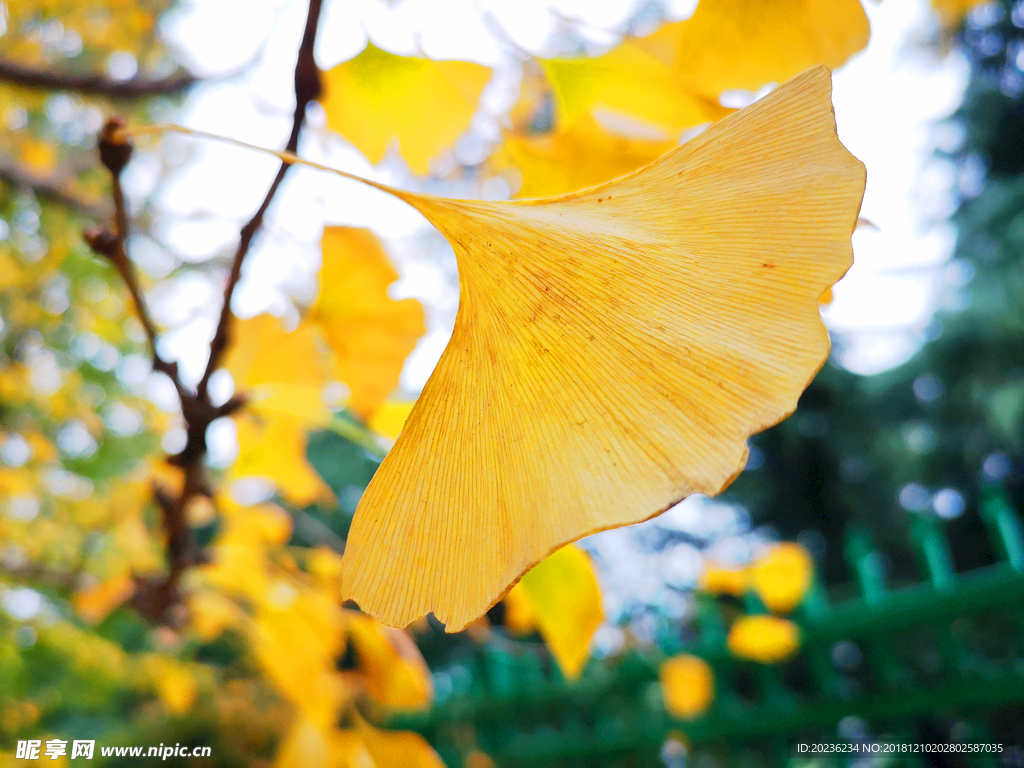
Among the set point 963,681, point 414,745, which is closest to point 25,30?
point 414,745

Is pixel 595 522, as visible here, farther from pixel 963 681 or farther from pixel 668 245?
pixel 963 681

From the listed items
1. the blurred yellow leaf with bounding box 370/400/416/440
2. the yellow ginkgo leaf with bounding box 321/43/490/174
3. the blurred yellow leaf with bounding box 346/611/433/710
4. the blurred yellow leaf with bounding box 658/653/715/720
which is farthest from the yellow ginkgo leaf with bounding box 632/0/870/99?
the blurred yellow leaf with bounding box 658/653/715/720

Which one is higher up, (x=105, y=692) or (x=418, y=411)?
(x=105, y=692)

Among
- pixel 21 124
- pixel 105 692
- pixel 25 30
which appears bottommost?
pixel 105 692

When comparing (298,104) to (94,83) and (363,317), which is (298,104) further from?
(94,83)

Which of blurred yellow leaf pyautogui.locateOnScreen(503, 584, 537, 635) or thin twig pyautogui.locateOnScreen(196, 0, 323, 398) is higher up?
thin twig pyautogui.locateOnScreen(196, 0, 323, 398)

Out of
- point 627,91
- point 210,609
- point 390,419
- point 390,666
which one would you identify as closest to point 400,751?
point 390,666

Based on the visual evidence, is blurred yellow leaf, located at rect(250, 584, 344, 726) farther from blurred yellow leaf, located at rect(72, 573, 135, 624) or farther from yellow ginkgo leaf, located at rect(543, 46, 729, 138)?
yellow ginkgo leaf, located at rect(543, 46, 729, 138)
